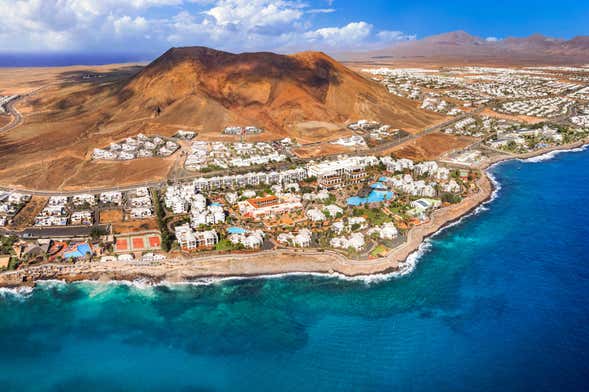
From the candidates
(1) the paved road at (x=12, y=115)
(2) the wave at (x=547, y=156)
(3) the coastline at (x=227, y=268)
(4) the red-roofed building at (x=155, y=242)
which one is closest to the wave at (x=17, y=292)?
(3) the coastline at (x=227, y=268)

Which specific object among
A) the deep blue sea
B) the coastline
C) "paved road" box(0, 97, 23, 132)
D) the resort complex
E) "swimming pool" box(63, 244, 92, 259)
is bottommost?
the deep blue sea

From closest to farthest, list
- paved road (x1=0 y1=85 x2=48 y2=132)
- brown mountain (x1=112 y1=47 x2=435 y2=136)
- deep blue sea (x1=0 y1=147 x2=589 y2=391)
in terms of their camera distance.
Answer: deep blue sea (x1=0 y1=147 x2=589 y2=391) → paved road (x1=0 y1=85 x2=48 y2=132) → brown mountain (x1=112 y1=47 x2=435 y2=136)

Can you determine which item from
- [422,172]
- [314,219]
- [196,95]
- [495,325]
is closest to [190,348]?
[314,219]

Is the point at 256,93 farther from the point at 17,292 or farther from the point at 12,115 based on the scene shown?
the point at 17,292

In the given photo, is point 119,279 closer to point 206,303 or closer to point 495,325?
point 206,303

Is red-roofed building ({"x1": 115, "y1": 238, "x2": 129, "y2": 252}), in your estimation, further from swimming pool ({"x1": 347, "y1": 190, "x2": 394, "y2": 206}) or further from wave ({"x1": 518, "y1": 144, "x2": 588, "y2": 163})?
wave ({"x1": 518, "y1": 144, "x2": 588, "y2": 163})

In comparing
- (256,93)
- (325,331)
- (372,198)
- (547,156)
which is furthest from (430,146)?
(325,331)

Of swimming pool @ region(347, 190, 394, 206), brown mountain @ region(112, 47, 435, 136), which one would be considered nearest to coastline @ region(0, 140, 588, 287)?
swimming pool @ region(347, 190, 394, 206)
